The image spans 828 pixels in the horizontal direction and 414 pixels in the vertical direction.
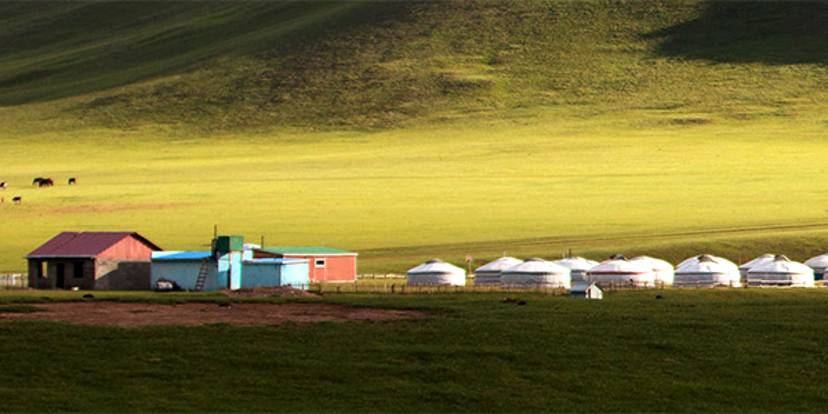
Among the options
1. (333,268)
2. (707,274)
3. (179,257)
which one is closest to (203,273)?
(179,257)

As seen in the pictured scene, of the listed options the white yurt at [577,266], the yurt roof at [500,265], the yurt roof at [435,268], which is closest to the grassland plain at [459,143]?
the white yurt at [577,266]

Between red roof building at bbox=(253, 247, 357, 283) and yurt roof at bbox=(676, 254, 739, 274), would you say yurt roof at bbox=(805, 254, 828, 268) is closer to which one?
yurt roof at bbox=(676, 254, 739, 274)

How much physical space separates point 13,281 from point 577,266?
24.3 metres

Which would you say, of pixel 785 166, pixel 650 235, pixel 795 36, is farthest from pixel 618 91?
pixel 650 235

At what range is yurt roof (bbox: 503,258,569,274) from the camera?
239 ft

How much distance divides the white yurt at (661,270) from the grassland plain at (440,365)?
66.9 ft

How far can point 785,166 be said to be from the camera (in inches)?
4818

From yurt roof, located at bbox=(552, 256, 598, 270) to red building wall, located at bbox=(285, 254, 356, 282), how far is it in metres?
9.17

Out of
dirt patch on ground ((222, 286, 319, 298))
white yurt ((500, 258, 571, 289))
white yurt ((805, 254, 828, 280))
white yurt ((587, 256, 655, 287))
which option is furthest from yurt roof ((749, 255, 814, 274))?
dirt patch on ground ((222, 286, 319, 298))

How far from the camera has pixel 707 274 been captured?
2859 inches

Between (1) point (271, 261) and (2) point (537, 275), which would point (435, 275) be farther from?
(1) point (271, 261)

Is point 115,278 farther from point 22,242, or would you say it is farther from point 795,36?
point 795,36

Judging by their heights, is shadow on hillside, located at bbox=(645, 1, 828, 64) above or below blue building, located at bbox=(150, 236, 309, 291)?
above

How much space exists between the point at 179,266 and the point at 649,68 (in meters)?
116
